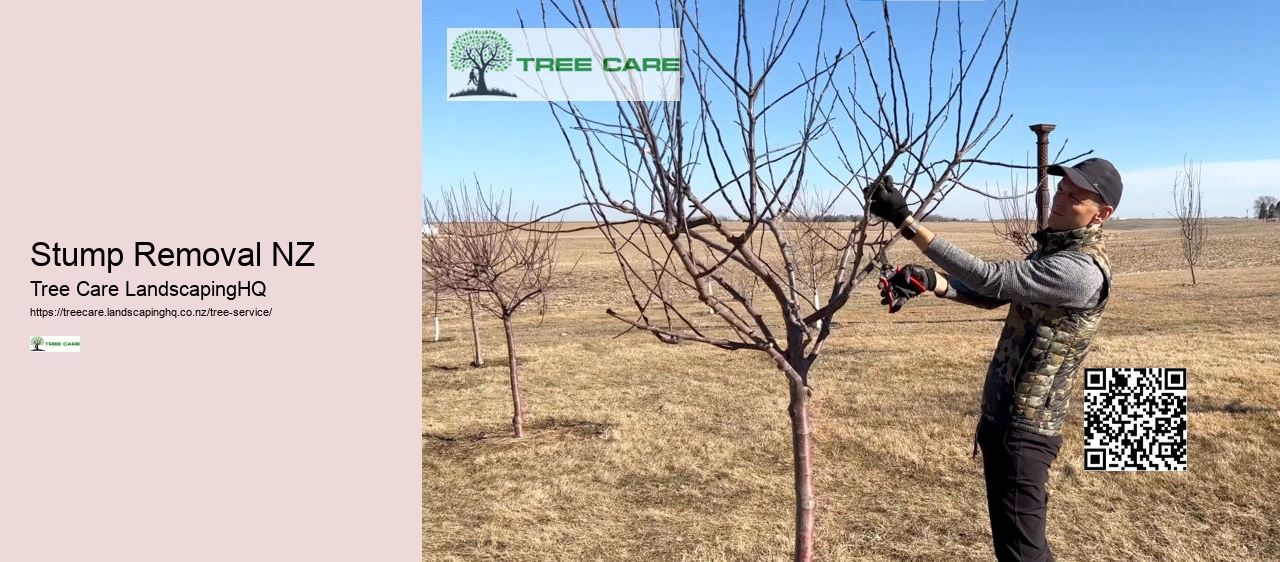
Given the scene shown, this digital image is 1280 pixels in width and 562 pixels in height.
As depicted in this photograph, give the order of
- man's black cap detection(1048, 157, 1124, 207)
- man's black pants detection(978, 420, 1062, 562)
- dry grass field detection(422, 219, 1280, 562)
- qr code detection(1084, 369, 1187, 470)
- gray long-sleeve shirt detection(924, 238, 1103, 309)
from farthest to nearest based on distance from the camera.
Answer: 1. dry grass field detection(422, 219, 1280, 562)
2. qr code detection(1084, 369, 1187, 470)
3. man's black pants detection(978, 420, 1062, 562)
4. man's black cap detection(1048, 157, 1124, 207)
5. gray long-sleeve shirt detection(924, 238, 1103, 309)

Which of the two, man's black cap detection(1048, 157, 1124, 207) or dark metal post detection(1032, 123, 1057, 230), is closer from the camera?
man's black cap detection(1048, 157, 1124, 207)

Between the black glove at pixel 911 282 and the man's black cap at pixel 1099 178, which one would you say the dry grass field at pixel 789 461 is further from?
the man's black cap at pixel 1099 178

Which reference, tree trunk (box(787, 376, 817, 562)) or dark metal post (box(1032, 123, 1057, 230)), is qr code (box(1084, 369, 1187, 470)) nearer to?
dark metal post (box(1032, 123, 1057, 230))

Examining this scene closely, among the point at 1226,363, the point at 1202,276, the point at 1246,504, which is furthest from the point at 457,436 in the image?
the point at 1202,276

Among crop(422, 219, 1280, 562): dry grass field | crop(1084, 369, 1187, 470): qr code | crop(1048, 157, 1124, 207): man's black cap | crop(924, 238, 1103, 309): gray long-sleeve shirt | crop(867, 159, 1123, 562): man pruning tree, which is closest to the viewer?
crop(924, 238, 1103, 309): gray long-sleeve shirt

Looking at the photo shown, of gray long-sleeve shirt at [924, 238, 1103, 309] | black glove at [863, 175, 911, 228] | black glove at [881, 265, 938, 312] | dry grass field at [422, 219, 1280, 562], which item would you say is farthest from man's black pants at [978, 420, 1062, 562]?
dry grass field at [422, 219, 1280, 562]

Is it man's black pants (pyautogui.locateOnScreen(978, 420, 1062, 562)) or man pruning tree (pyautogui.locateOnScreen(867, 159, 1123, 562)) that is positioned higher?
man pruning tree (pyautogui.locateOnScreen(867, 159, 1123, 562))

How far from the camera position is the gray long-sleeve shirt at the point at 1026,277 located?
2.14 metres

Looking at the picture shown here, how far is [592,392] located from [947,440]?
14.3 feet

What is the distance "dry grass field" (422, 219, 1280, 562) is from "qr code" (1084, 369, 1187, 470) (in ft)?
2.78

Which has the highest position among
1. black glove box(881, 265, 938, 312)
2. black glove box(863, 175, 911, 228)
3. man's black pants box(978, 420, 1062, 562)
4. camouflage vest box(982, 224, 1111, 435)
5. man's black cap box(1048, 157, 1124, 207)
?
man's black cap box(1048, 157, 1124, 207)

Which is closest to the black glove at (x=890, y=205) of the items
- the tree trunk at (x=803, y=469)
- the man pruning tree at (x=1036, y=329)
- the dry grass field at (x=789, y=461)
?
the man pruning tree at (x=1036, y=329)

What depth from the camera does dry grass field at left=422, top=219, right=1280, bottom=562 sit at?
4789 mm

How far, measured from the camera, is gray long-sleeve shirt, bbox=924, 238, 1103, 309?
214cm
